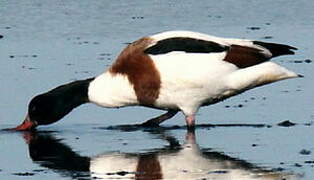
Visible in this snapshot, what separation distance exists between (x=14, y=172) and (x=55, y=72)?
165 inches

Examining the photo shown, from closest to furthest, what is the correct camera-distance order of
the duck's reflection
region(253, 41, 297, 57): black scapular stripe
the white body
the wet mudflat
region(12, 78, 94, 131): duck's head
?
the duck's reflection, the wet mudflat, the white body, region(253, 41, 297, 57): black scapular stripe, region(12, 78, 94, 131): duck's head

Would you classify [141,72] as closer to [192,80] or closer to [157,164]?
[192,80]

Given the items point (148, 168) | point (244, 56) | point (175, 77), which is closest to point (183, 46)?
point (175, 77)

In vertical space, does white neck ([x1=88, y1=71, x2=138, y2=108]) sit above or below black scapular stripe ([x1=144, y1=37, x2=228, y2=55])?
below

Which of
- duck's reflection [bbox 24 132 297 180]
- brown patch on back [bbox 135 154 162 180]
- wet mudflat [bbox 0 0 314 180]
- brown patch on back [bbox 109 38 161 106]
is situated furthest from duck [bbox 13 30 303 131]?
brown patch on back [bbox 135 154 162 180]

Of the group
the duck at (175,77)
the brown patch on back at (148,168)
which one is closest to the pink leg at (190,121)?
the duck at (175,77)

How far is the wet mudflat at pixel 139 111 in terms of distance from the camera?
949 centimetres

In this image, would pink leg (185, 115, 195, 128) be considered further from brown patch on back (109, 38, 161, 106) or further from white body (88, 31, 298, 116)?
brown patch on back (109, 38, 161, 106)

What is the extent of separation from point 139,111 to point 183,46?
47.3 inches

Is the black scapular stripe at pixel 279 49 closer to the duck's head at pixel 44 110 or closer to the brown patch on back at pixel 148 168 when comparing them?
the duck's head at pixel 44 110

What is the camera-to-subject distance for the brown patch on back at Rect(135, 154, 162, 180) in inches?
359

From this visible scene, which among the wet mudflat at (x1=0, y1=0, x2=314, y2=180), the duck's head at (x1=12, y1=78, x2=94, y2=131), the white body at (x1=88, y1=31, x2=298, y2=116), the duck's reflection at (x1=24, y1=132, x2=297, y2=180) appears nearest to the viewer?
the duck's reflection at (x1=24, y1=132, x2=297, y2=180)

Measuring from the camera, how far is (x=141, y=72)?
1112cm

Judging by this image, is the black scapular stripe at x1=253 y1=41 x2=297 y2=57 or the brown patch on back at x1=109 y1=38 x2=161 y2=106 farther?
the black scapular stripe at x1=253 y1=41 x2=297 y2=57
